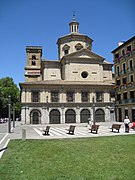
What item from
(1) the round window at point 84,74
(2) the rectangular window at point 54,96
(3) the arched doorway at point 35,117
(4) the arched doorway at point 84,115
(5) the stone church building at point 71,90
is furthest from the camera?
(1) the round window at point 84,74

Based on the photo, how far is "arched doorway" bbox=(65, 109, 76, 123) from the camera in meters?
38.4

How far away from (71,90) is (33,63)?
794 inches

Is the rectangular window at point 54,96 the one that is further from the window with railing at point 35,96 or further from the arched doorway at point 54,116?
the window with railing at point 35,96

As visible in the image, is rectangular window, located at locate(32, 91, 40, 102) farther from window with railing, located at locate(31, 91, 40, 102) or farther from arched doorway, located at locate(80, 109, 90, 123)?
arched doorway, located at locate(80, 109, 90, 123)

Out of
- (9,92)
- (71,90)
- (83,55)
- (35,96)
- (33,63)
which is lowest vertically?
Result: (35,96)

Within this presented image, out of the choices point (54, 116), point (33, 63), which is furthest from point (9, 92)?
point (54, 116)

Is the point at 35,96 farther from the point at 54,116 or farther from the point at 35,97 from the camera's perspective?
the point at 54,116

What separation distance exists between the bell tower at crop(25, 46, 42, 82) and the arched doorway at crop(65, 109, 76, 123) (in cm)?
1712

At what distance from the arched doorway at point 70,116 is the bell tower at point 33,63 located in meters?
17.1

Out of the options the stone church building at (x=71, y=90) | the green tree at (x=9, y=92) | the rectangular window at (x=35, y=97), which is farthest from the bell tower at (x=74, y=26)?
the green tree at (x=9, y=92)

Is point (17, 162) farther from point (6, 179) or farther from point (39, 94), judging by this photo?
point (39, 94)

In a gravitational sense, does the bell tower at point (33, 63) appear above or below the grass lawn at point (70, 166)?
above

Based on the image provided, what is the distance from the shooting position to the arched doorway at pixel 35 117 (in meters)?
37.2

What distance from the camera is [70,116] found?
38562 mm
